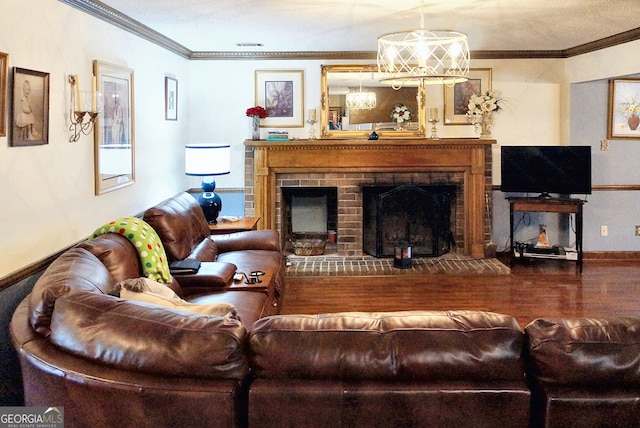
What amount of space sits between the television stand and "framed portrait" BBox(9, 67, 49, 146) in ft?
15.8

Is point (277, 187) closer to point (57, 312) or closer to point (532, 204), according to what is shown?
point (532, 204)

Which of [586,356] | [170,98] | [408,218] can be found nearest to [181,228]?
[170,98]

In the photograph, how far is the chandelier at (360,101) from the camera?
685 cm

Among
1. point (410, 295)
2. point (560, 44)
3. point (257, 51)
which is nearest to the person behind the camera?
point (410, 295)

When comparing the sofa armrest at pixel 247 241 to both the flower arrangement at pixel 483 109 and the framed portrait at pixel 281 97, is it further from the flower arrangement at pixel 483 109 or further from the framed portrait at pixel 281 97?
the flower arrangement at pixel 483 109

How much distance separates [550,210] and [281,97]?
3202 mm

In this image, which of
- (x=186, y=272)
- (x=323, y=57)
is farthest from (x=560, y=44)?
(x=186, y=272)

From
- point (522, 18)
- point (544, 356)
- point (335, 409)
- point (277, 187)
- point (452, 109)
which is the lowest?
point (335, 409)

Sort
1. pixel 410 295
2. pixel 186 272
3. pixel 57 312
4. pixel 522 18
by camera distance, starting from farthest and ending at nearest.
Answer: pixel 410 295
pixel 522 18
pixel 186 272
pixel 57 312

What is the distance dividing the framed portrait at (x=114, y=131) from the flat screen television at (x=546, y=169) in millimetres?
3970

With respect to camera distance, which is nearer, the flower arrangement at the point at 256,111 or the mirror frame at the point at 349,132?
the flower arrangement at the point at 256,111

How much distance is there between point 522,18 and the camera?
4762mm

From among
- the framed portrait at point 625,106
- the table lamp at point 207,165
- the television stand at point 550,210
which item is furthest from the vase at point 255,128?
the framed portrait at point 625,106

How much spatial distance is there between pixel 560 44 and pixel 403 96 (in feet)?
5.64
